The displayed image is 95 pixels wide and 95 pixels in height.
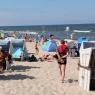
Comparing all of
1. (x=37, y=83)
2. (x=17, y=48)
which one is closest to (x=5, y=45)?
(x=17, y=48)

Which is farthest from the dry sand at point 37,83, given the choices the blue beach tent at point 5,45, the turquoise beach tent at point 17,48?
the turquoise beach tent at point 17,48

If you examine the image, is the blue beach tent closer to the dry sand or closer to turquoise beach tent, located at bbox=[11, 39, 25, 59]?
turquoise beach tent, located at bbox=[11, 39, 25, 59]

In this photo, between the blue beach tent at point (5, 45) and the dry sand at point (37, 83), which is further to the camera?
the blue beach tent at point (5, 45)

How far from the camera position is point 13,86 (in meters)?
10.2

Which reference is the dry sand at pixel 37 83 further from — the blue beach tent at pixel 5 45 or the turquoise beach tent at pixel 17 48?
the turquoise beach tent at pixel 17 48

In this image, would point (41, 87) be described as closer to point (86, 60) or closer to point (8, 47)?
point (86, 60)

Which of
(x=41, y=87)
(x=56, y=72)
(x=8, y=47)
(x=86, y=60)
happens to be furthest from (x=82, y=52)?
(x=8, y=47)

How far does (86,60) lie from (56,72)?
375 cm

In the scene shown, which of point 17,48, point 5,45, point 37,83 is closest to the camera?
point 37,83

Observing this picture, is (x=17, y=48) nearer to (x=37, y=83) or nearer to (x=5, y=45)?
(x=5, y=45)

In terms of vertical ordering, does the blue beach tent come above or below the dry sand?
above

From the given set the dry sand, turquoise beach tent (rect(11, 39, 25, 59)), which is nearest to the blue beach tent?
turquoise beach tent (rect(11, 39, 25, 59))

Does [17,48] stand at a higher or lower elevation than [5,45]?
lower

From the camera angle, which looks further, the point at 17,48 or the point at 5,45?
the point at 17,48
